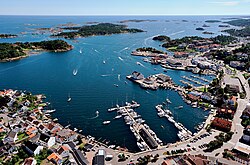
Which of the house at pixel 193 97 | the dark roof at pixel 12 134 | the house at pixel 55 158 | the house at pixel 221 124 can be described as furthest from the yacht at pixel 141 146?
the house at pixel 193 97

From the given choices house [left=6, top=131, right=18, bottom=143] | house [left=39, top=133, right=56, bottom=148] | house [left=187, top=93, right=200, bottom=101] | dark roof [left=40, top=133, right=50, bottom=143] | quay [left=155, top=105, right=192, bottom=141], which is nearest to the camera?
house [left=39, top=133, right=56, bottom=148]

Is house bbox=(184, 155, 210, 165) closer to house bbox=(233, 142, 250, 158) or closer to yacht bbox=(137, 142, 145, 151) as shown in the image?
house bbox=(233, 142, 250, 158)

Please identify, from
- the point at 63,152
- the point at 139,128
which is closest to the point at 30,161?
the point at 63,152

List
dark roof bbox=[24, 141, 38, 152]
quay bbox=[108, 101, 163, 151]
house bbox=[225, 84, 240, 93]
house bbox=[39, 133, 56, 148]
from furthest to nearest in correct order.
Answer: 1. house bbox=[225, 84, 240, 93]
2. quay bbox=[108, 101, 163, 151]
3. house bbox=[39, 133, 56, 148]
4. dark roof bbox=[24, 141, 38, 152]

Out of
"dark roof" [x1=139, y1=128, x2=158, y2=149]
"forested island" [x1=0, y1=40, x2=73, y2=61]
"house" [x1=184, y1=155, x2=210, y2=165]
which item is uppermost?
"forested island" [x1=0, y1=40, x2=73, y2=61]

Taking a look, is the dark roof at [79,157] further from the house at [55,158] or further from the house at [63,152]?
the house at [55,158]

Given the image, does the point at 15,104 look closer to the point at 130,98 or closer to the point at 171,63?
the point at 130,98

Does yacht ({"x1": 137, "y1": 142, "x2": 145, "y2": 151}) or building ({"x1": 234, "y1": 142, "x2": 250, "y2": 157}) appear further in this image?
yacht ({"x1": 137, "y1": 142, "x2": 145, "y2": 151})

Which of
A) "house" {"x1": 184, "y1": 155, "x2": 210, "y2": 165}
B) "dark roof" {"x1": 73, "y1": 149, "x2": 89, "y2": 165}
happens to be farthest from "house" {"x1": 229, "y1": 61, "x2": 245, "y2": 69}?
"dark roof" {"x1": 73, "y1": 149, "x2": 89, "y2": 165}
